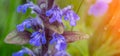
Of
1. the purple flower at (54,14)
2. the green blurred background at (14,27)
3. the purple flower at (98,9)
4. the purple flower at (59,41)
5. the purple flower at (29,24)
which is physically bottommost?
the purple flower at (59,41)

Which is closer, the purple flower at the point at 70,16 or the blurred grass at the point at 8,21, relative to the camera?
the purple flower at the point at 70,16

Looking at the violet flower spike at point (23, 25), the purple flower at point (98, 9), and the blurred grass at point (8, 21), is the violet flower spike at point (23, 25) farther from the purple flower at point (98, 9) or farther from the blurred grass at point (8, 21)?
the purple flower at point (98, 9)

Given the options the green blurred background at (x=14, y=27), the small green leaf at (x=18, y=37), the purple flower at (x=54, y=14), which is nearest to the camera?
the purple flower at (x=54, y=14)

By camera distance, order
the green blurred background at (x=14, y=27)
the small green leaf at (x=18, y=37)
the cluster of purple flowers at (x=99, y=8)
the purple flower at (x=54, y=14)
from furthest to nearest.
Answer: the cluster of purple flowers at (x=99, y=8) → the green blurred background at (x=14, y=27) → the small green leaf at (x=18, y=37) → the purple flower at (x=54, y=14)

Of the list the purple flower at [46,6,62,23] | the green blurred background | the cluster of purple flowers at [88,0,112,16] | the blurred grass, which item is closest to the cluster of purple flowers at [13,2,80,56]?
the purple flower at [46,6,62,23]

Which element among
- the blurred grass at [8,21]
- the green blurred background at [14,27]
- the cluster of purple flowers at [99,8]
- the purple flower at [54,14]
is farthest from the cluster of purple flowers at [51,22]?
the cluster of purple flowers at [99,8]

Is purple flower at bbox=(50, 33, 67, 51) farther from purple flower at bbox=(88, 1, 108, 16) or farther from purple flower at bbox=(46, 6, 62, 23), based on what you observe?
purple flower at bbox=(88, 1, 108, 16)

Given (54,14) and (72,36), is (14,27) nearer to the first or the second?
(72,36)
